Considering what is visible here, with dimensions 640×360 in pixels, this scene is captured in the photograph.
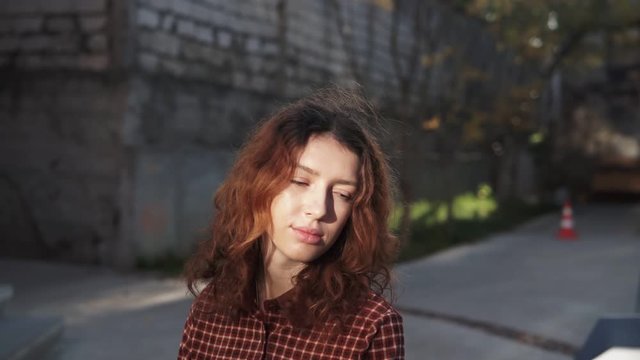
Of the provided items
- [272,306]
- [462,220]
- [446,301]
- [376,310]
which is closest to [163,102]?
[446,301]

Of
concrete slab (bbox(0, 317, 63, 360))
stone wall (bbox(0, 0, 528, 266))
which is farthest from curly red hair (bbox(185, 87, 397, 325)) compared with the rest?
stone wall (bbox(0, 0, 528, 266))

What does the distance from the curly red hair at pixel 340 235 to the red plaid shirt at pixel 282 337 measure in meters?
0.03

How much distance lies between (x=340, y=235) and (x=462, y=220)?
11440 mm

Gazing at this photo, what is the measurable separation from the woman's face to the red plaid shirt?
0.13m

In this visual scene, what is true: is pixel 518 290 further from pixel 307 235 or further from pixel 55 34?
pixel 307 235

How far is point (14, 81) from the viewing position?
814 cm

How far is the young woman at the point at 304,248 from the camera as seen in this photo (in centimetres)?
161

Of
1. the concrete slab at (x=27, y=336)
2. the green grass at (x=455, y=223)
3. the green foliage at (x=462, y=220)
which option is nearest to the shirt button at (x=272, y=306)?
the concrete slab at (x=27, y=336)

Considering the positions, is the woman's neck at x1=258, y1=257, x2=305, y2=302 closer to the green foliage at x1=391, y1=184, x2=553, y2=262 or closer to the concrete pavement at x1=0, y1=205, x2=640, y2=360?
the concrete pavement at x1=0, y1=205, x2=640, y2=360

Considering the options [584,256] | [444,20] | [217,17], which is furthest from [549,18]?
[217,17]

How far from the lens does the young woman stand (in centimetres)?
161

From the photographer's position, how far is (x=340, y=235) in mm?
1723

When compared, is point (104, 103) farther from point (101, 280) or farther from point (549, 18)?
point (549, 18)

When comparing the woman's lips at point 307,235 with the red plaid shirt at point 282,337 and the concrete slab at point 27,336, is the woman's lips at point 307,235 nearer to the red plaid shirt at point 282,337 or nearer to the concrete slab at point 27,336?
the red plaid shirt at point 282,337
